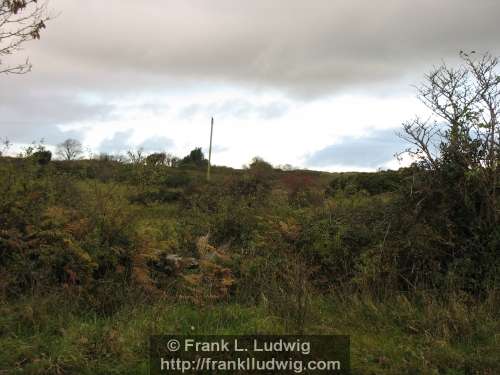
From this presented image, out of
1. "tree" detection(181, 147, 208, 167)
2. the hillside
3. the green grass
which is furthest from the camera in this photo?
"tree" detection(181, 147, 208, 167)

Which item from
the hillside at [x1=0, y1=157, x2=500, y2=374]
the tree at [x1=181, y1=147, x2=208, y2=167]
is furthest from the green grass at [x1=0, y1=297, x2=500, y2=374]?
the tree at [x1=181, y1=147, x2=208, y2=167]

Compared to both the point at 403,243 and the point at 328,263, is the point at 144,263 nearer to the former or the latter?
the point at 328,263

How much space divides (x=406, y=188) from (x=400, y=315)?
2.84m

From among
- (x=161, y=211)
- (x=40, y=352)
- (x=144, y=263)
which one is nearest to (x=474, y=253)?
(x=144, y=263)

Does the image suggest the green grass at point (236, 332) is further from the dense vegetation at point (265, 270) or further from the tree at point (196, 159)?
the tree at point (196, 159)

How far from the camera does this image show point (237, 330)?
5.03m

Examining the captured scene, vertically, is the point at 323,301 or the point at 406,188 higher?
the point at 406,188

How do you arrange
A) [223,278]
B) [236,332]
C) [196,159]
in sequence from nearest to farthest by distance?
1. [236,332]
2. [223,278]
3. [196,159]

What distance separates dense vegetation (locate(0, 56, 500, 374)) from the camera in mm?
4855

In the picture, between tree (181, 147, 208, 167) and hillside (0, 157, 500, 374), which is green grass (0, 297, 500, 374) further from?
tree (181, 147, 208, 167)

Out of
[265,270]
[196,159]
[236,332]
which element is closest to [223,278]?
[265,270]

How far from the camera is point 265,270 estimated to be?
732 centimetres

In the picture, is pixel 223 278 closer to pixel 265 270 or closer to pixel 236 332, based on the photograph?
pixel 265 270

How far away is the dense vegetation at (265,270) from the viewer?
4.86 metres
